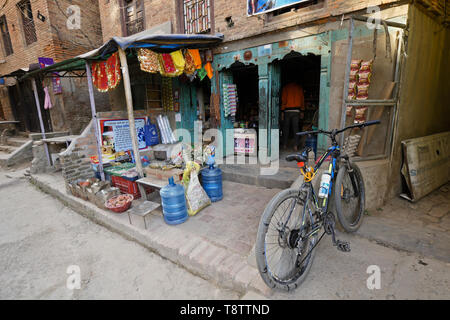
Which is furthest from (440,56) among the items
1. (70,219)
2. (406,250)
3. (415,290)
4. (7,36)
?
(7,36)

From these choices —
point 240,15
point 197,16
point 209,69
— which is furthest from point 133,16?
point 240,15

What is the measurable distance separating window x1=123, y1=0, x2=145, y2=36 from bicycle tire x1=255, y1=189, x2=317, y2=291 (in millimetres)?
8947

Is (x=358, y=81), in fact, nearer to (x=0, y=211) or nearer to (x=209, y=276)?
(x=209, y=276)

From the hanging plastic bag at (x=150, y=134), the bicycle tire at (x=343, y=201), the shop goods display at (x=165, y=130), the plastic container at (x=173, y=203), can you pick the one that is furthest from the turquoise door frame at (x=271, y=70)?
the plastic container at (x=173, y=203)

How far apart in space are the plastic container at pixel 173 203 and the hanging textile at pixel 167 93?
5.57m

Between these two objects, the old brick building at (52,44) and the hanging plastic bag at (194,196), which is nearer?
the hanging plastic bag at (194,196)

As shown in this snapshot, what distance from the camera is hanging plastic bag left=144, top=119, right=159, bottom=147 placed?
7.93 metres

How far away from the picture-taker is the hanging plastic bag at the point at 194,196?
14.1 ft

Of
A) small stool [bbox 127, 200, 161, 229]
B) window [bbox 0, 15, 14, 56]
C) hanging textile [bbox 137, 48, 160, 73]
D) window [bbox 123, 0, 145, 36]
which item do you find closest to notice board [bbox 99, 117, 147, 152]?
hanging textile [bbox 137, 48, 160, 73]

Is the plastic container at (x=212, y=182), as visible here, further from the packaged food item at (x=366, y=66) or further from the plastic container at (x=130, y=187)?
the packaged food item at (x=366, y=66)

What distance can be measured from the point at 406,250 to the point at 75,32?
45.4 ft

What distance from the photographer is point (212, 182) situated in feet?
15.8

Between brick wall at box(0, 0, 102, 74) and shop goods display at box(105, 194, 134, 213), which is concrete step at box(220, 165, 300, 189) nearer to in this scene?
shop goods display at box(105, 194, 134, 213)
